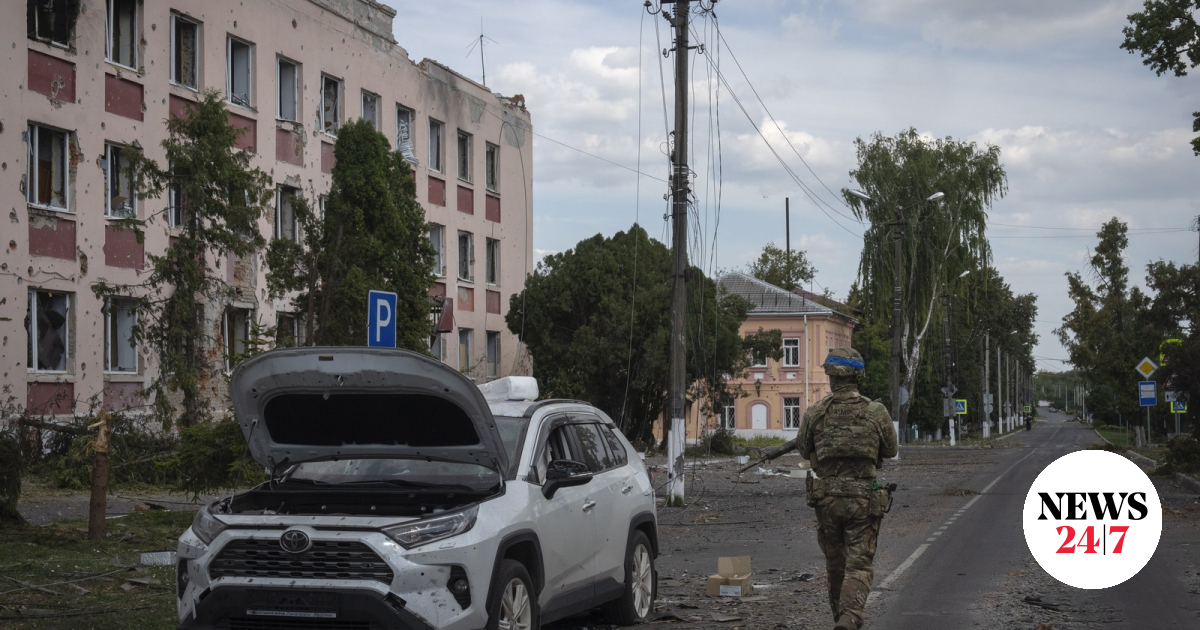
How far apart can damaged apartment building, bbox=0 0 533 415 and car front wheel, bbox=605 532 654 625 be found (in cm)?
733

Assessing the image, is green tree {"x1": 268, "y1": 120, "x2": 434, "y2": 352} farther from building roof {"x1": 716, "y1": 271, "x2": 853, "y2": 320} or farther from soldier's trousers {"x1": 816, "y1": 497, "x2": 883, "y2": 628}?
building roof {"x1": 716, "y1": 271, "x2": 853, "y2": 320}

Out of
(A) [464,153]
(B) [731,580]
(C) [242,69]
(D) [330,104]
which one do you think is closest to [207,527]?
(B) [731,580]

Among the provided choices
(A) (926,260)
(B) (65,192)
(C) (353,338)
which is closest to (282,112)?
(B) (65,192)

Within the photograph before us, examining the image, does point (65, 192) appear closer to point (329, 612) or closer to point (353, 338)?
point (353, 338)

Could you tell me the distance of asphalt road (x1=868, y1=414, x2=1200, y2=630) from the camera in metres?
9.46

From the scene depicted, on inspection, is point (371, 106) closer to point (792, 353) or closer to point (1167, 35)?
point (1167, 35)

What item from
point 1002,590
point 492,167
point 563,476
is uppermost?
point 492,167

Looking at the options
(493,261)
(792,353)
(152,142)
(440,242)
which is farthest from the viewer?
(792,353)

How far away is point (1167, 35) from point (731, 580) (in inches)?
780

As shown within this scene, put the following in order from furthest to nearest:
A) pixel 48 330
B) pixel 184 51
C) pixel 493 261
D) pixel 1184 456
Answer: pixel 493 261 → pixel 1184 456 → pixel 184 51 → pixel 48 330

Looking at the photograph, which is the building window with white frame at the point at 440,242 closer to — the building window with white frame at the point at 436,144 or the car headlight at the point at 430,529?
the building window with white frame at the point at 436,144

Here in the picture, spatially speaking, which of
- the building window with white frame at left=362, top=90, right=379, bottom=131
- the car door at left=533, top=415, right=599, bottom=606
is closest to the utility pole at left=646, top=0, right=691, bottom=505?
the building window with white frame at left=362, top=90, right=379, bottom=131

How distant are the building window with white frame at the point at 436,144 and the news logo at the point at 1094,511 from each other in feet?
96.8

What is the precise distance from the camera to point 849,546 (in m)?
8.13
